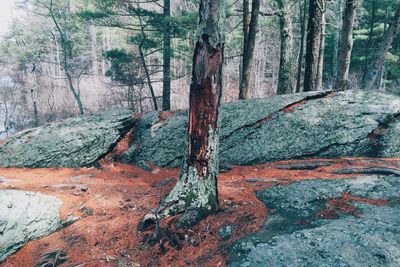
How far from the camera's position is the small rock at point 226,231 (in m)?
3.44

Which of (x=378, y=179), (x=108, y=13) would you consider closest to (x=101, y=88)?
(x=108, y=13)

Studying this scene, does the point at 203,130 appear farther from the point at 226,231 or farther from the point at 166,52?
the point at 166,52

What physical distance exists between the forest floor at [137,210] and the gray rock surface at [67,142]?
1.67ft

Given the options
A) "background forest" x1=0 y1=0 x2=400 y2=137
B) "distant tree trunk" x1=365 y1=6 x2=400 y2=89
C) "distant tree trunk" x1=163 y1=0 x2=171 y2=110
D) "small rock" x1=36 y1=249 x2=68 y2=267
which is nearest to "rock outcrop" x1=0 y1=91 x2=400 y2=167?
"background forest" x1=0 y1=0 x2=400 y2=137

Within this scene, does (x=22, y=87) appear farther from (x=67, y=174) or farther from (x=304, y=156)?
(x=304, y=156)

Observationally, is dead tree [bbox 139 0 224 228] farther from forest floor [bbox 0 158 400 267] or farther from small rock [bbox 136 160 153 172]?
small rock [bbox 136 160 153 172]

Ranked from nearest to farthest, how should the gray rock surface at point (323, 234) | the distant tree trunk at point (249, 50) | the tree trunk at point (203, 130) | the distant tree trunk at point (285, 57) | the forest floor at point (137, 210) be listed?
the gray rock surface at point (323, 234) < the forest floor at point (137, 210) < the tree trunk at point (203, 130) < the distant tree trunk at point (249, 50) < the distant tree trunk at point (285, 57)

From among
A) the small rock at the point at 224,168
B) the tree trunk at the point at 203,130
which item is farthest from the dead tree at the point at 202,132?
the small rock at the point at 224,168

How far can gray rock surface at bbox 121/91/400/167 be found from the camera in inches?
235

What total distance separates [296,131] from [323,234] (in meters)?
3.73

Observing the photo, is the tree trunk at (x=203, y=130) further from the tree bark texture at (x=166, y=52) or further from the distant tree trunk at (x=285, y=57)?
the tree bark texture at (x=166, y=52)

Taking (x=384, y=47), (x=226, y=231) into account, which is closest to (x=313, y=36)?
(x=384, y=47)

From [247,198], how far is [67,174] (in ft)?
14.2

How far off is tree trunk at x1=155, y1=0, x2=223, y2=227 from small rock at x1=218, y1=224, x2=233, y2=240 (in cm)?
35
